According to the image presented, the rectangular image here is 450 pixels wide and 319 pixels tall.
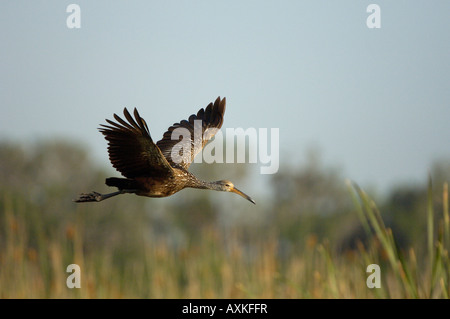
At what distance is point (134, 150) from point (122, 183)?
0.44m

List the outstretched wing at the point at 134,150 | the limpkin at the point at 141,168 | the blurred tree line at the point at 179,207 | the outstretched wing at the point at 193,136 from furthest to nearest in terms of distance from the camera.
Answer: the blurred tree line at the point at 179,207, the outstretched wing at the point at 193,136, the outstretched wing at the point at 134,150, the limpkin at the point at 141,168

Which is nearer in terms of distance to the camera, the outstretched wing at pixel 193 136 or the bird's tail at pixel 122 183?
the bird's tail at pixel 122 183

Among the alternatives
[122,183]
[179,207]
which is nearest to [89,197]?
[122,183]

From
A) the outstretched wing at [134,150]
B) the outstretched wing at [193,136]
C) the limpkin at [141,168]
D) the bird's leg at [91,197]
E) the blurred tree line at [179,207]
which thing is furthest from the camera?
the blurred tree line at [179,207]

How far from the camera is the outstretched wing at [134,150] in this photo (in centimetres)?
222

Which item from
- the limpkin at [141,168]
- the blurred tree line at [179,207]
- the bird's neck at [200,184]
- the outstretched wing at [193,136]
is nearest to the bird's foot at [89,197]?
the limpkin at [141,168]

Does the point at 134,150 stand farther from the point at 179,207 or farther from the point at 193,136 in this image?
the point at 179,207

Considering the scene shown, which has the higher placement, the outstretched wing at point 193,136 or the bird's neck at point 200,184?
the outstretched wing at point 193,136

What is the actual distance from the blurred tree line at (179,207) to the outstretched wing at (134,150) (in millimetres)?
20986

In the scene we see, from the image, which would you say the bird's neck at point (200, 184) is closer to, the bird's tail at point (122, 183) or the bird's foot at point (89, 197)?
the bird's tail at point (122, 183)

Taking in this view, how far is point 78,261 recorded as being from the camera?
9.04 m

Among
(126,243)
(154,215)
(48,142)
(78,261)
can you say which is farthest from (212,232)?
(154,215)
